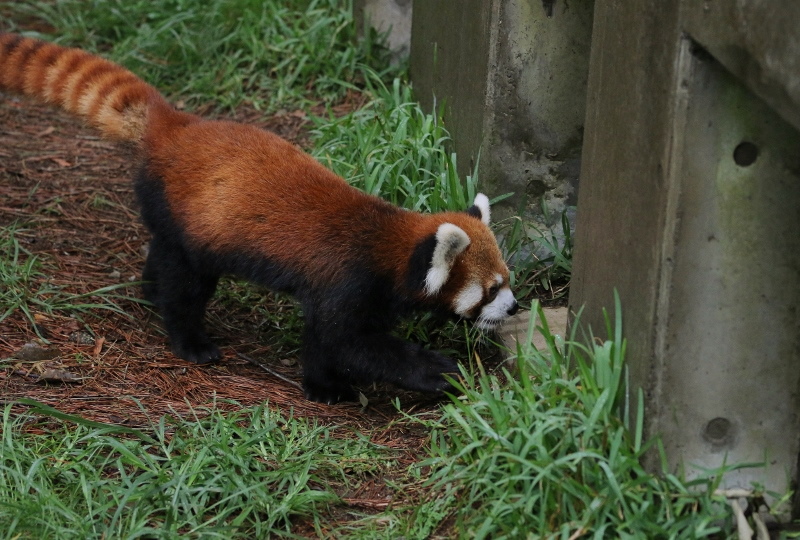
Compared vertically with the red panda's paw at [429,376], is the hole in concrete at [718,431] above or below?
above

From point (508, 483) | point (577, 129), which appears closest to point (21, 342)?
point (508, 483)

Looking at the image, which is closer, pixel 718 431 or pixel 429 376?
pixel 718 431

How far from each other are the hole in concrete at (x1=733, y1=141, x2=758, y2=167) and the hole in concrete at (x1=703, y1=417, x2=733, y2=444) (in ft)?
2.44

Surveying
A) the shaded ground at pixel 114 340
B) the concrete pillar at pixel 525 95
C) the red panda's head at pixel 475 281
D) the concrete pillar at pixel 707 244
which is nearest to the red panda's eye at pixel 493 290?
the red panda's head at pixel 475 281

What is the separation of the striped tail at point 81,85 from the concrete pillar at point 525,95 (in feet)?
4.76

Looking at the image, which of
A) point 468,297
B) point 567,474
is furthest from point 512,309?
point 567,474

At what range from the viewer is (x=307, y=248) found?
3988 millimetres

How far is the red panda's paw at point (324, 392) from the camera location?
413cm

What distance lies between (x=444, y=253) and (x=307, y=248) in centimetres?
56

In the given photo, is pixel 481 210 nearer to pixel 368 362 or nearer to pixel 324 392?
pixel 368 362

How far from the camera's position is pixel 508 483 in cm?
294

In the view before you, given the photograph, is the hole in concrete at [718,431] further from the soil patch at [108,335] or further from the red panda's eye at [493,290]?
the red panda's eye at [493,290]

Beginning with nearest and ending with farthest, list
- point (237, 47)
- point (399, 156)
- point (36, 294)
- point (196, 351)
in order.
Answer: point (196, 351) < point (36, 294) < point (399, 156) < point (237, 47)

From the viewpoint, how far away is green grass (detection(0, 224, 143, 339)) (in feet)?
14.4
